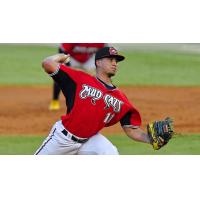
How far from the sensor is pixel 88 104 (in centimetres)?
731

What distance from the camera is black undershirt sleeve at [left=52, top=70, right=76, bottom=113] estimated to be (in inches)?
290

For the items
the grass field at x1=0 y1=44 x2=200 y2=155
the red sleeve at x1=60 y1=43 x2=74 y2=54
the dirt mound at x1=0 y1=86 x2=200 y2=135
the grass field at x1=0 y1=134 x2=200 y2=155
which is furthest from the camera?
the grass field at x1=0 y1=44 x2=200 y2=155

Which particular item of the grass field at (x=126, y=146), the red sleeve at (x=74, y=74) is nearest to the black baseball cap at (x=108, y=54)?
the red sleeve at (x=74, y=74)

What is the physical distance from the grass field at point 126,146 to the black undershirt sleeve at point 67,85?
1.78 metres

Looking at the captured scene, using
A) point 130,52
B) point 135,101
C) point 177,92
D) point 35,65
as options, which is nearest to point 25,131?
point 135,101

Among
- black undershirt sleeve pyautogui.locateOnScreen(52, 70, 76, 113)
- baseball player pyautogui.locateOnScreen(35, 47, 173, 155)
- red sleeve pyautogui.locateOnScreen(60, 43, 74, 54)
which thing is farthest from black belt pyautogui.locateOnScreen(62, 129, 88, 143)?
red sleeve pyautogui.locateOnScreen(60, 43, 74, 54)

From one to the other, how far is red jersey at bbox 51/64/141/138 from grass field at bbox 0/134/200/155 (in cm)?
161

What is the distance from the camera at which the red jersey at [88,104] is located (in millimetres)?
7309

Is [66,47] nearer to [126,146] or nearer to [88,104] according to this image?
[126,146]

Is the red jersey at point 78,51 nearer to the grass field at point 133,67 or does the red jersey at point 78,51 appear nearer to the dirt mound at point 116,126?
the dirt mound at point 116,126

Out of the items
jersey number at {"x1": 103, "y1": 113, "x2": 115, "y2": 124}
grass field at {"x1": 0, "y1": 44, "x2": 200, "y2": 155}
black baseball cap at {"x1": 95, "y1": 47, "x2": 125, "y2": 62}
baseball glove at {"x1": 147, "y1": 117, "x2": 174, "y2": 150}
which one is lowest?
grass field at {"x1": 0, "y1": 44, "x2": 200, "y2": 155}

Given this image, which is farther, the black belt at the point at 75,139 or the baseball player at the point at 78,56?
the baseball player at the point at 78,56

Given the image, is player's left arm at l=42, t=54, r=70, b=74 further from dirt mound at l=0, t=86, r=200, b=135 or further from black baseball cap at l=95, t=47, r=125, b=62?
dirt mound at l=0, t=86, r=200, b=135

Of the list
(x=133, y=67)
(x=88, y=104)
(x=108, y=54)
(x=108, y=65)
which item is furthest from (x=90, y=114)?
(x=133, y=67)
